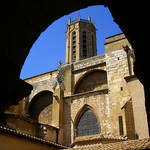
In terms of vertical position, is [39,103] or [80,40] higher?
[80,40]

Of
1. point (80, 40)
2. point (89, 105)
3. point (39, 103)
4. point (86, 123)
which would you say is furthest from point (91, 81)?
point (80, 40)

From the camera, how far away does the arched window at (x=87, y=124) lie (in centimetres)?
1345

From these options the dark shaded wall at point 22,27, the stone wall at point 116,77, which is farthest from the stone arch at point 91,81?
the dark shaded wall at point 22,27

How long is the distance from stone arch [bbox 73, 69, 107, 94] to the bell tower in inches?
552

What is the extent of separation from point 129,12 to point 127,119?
9.88 meters

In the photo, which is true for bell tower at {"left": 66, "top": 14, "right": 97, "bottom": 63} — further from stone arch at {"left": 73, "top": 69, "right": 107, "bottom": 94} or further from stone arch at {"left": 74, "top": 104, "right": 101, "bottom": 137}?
stone arch at {"left": 74, "top": 104, "right": 101, "bottom": 137}

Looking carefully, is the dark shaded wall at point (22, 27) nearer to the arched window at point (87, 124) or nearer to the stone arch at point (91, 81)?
the arched window at point (87, 124)

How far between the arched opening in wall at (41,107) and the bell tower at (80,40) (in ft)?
42.0

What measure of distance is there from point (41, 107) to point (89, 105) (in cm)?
486

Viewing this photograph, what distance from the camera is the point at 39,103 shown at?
17.9 metres

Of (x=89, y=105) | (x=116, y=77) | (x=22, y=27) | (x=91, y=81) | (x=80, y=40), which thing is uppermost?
(x=80, y=40)

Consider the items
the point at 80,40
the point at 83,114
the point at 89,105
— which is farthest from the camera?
the point at 80,40

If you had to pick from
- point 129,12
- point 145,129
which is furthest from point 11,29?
point 145,129

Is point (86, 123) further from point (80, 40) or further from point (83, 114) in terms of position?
point (80, 40)
